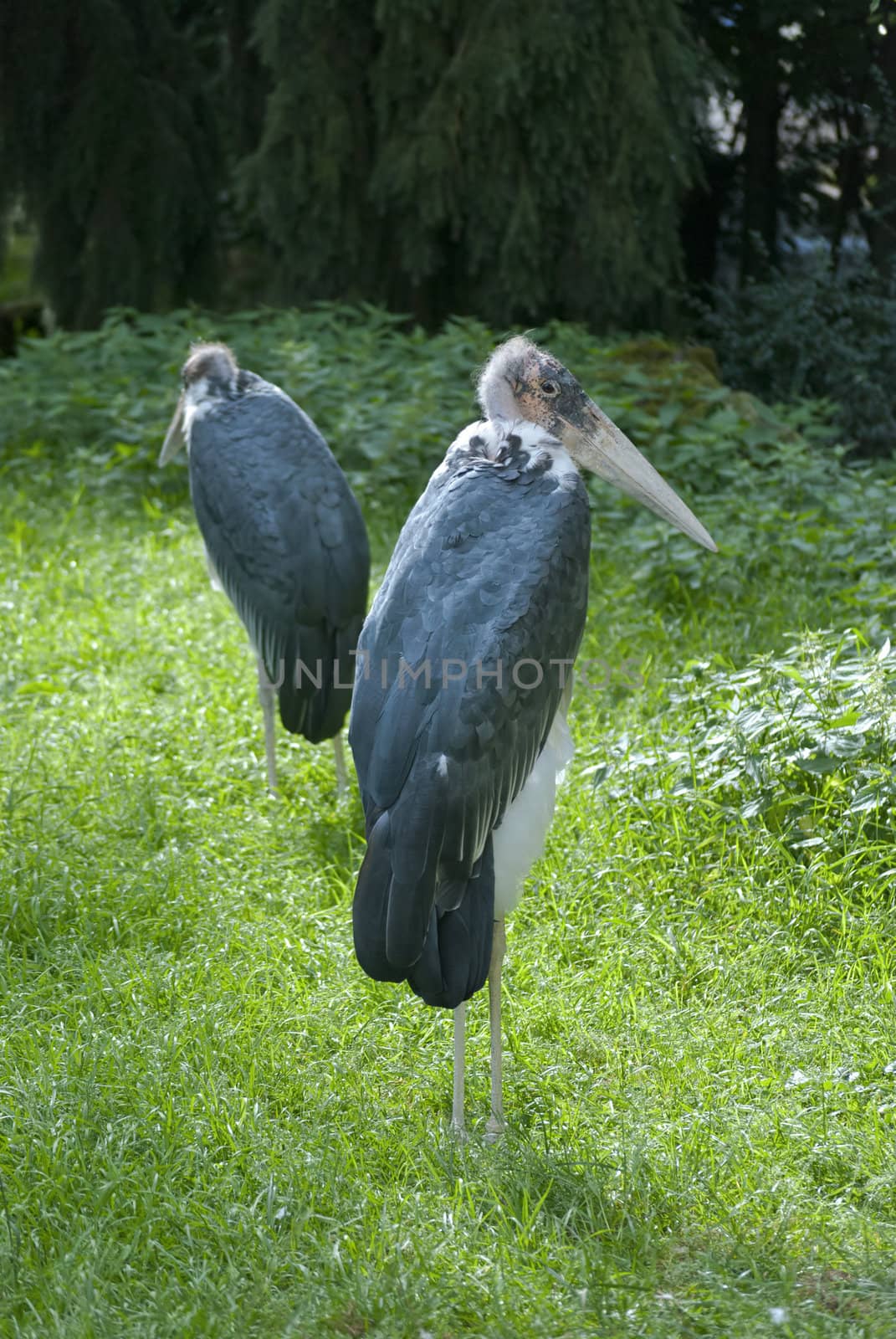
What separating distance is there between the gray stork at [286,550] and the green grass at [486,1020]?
0.99 feet

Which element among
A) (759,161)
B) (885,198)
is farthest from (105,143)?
(885,198)

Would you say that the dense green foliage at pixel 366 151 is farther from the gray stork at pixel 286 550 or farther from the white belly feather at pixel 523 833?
the white belly feather at pixel 523 833

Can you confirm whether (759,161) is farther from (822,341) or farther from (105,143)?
(105,143)

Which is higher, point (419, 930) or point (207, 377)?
point (207, 377)

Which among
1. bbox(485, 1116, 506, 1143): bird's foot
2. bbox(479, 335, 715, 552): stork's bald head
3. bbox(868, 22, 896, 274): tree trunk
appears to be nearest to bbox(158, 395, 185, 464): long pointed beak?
bbox(479, 335, 715, 552): stork's bald head

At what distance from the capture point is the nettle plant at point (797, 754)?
3104 mm

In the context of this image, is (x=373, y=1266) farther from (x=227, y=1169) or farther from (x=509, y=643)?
(x=509, y=643)

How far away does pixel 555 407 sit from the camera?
2705 mm

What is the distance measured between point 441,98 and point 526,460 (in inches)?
222

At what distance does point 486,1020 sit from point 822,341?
588cm

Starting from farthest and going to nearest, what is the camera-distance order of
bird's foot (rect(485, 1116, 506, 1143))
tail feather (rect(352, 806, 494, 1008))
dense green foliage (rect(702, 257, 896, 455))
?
dense green foliage (rect(702, 257, 896, 455)), bird's foot (rect(485, 1116, 506, 1143)), tail feather (rect(352, 806, 494, 1008))

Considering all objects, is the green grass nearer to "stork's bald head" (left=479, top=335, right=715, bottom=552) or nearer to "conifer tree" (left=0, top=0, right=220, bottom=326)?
"stork's bald head" (left=479, top=335, right=715, bottom=552)

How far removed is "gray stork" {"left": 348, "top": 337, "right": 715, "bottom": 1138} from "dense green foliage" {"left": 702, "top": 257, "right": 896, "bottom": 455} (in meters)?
5.48

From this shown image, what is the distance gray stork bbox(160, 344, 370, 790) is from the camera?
12.3 feet
